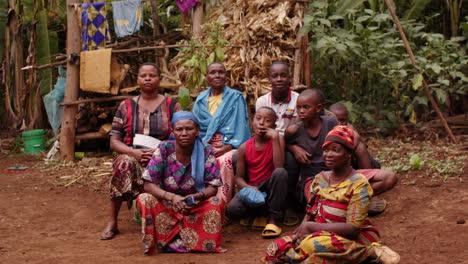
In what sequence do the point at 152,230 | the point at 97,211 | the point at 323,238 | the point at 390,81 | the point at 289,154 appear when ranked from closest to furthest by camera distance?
the point at 323,238, the point at 152,230, the point at 289,154, the point at 97,211, the point at 390,81

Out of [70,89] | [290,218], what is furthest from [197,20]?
[290,218]

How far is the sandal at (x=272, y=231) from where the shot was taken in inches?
169

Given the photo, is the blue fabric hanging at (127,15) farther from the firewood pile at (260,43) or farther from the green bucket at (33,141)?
the green bucket at (33,141)

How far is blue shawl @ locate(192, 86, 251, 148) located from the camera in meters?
4.95

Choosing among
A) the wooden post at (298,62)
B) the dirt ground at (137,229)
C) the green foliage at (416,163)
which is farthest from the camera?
the wooden post at (298,62)

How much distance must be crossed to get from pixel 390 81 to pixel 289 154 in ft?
10.1

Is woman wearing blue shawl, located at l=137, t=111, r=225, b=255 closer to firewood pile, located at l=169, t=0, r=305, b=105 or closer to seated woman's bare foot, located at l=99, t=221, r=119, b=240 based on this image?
seated woman's bare foot, located at l=99, t=221, r=119, b=240

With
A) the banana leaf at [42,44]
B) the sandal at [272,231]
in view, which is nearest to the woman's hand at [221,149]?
the sandal at [272,231]

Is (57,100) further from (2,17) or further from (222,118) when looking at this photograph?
(222,118)

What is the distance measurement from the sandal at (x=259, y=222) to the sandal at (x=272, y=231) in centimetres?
20

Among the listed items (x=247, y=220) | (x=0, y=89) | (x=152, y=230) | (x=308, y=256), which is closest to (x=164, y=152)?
(x=152, y=230)

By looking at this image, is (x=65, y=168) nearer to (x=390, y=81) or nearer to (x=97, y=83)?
(x=97, y=83)

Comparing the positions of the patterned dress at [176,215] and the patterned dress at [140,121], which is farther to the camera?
the patterned dress at [140,121]

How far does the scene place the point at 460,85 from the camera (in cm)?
713
